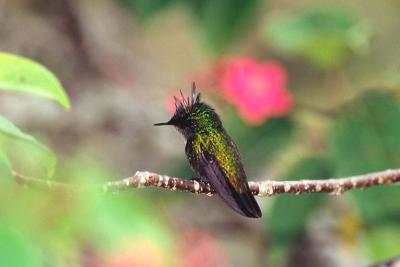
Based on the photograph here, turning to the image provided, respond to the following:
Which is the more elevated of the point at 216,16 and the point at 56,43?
the point at 56,43

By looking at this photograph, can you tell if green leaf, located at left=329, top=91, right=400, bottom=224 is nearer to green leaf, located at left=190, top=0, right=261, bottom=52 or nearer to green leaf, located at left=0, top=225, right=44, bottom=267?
green leaf, located at left=190, top=0, right=261, bottom=52

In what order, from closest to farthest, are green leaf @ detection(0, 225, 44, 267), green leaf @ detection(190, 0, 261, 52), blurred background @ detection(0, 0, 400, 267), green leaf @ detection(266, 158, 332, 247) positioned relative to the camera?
green leaf @ detection(0, 225, 44, 267) < blurred background @ detection(0, 0, 400, 267) < green leaf @ detection(266, 158, 332, 247) < green leaf @ detection(190, 0, 261, 52)

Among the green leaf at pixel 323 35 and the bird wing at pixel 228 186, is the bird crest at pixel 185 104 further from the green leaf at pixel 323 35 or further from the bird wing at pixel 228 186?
the green leaf at pixel 323 35

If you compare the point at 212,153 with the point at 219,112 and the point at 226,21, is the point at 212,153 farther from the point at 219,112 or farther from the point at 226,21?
the point at 226,21

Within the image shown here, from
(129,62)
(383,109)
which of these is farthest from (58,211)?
(129,62)

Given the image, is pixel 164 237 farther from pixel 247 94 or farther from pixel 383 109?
pixel 247 94

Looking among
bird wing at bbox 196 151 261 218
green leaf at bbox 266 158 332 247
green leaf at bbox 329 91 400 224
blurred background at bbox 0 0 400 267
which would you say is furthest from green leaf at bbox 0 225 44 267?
green leaf at bbox 266 158 332 247
